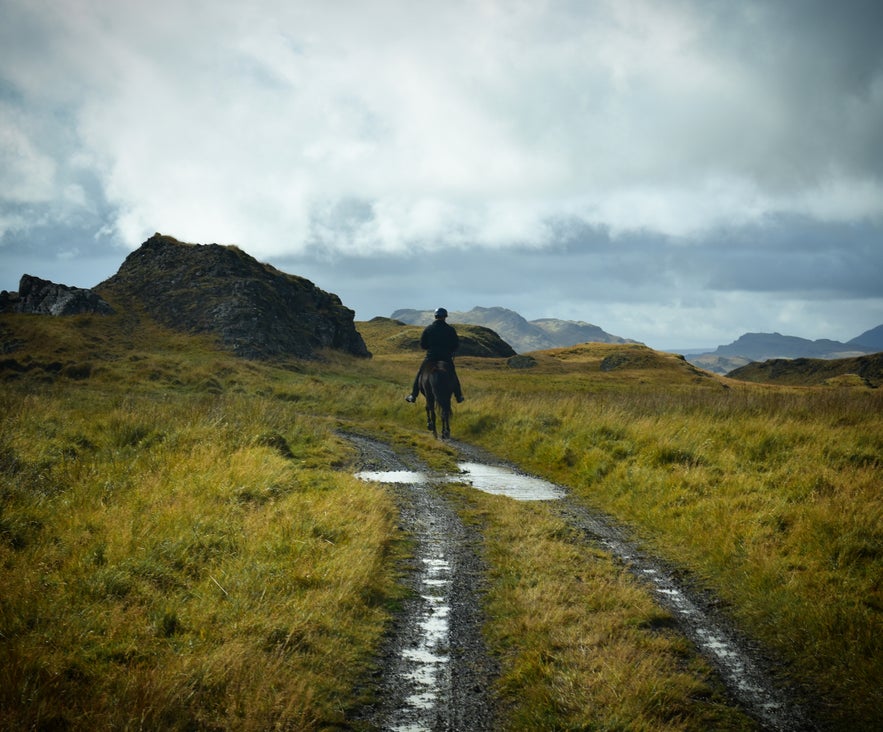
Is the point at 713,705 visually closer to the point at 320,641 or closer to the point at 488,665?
the point at 488,665

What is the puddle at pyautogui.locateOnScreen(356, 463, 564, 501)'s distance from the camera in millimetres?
12133

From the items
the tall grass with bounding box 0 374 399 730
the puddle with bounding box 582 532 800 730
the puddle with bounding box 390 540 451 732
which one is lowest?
the puddle with bounding box 582 532 800 730

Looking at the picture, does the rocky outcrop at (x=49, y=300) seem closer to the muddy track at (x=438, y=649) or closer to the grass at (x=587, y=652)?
the muddy track at (x=438, y=649)

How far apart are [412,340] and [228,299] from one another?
176 feet

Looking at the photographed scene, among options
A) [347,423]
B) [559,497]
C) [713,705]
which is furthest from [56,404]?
[713,705]

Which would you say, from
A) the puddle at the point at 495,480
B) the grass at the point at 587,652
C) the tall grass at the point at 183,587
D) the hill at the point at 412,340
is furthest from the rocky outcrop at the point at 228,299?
the grass at the point at 587,652

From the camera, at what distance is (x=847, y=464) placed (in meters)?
11.1

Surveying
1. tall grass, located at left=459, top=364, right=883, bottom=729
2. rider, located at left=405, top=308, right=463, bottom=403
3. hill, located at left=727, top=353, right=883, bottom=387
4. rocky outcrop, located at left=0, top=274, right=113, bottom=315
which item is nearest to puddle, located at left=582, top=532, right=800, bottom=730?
tall grass, located at left=459, top=364, right=883, bottom=729

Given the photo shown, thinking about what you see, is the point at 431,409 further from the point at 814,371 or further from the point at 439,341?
the point at 814,371

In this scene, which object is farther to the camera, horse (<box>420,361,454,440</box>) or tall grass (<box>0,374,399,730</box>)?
horse (<box>420,361,454,440</box>)

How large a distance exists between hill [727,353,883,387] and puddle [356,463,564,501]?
80806mm

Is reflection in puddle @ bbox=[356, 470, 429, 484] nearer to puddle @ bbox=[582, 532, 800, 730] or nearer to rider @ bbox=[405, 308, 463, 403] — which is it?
rider @ bbox=[405, 308, 463, 403]

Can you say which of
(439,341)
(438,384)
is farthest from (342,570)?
(439,341)

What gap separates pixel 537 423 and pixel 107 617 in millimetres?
14910
